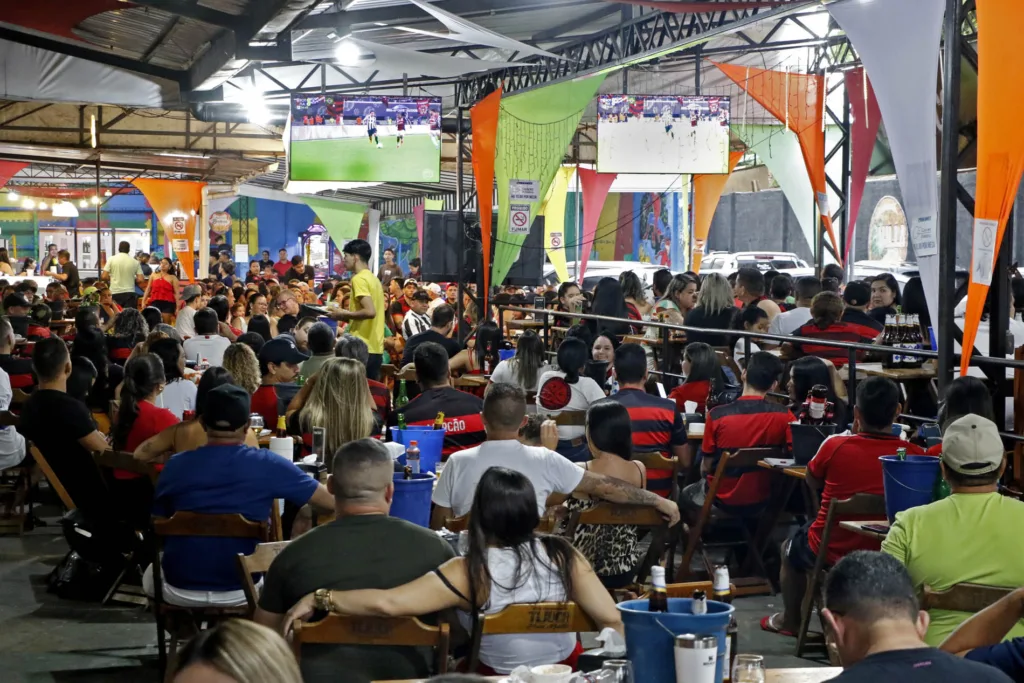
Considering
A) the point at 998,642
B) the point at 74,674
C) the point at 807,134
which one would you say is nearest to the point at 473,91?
the point at 807,134

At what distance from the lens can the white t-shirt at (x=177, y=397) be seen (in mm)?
6988

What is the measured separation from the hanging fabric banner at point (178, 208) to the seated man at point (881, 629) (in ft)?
79.7

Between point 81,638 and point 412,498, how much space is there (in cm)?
226

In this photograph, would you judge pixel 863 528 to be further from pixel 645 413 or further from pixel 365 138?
pixel 365 138

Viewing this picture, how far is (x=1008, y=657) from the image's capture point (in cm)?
274

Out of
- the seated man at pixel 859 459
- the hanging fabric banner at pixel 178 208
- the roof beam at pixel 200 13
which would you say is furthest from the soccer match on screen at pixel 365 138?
the hanging fabric banner at pixel 178 208

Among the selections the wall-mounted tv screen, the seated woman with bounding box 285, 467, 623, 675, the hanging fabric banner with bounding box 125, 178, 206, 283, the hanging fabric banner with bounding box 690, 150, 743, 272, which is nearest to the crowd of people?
the seated woman with bounding box 285, 467, 623, 675

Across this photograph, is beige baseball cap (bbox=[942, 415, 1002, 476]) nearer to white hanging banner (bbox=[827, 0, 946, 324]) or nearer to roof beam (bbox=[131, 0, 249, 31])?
white hanging banner (bbox=[827, 0, 946, 324])

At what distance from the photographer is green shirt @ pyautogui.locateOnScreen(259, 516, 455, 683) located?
3.04 meters

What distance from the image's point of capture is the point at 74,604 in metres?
6.16

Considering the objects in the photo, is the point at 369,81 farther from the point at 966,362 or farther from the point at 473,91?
the point at 966,362

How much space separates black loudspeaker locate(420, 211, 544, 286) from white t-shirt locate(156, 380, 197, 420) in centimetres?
597

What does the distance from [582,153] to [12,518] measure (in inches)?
695

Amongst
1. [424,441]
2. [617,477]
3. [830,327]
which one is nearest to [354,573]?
[617,477]
